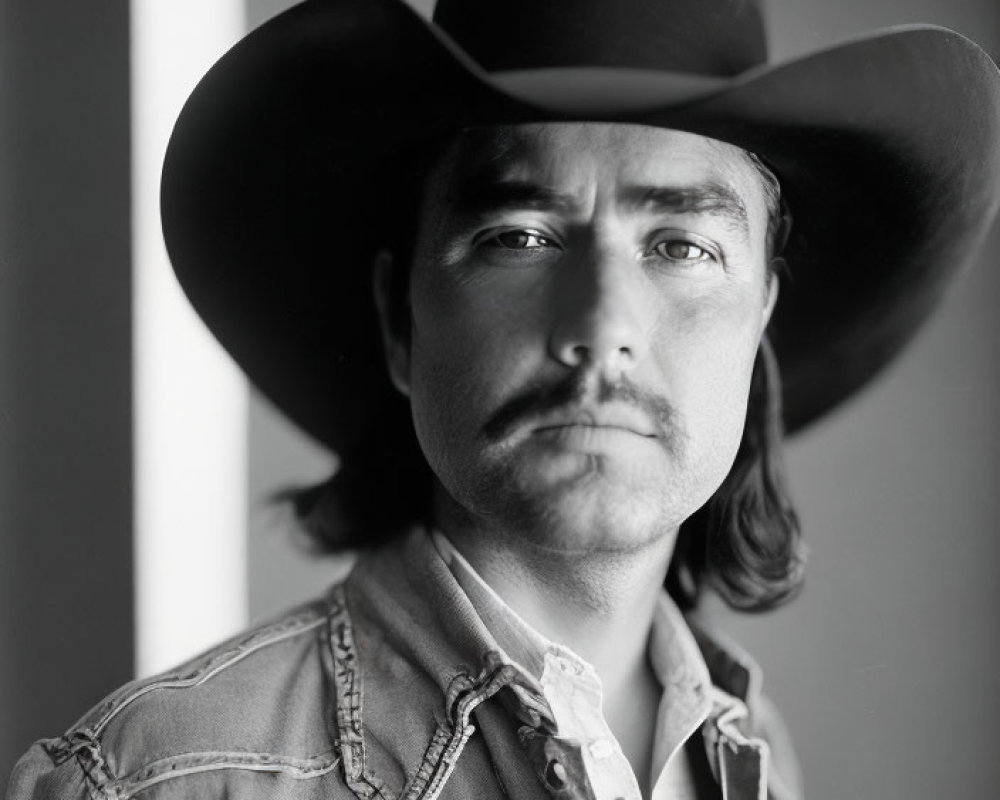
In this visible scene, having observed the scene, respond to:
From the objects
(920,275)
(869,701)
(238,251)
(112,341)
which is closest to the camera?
(238,251)

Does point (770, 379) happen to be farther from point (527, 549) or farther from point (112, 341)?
point (112, 341)

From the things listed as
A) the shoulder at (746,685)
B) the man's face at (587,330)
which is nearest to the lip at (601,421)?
the man's face at (587,330)

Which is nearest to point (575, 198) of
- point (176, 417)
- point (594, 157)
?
point (594, 157)

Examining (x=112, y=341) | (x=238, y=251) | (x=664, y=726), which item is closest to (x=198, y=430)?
(x=112, y=341)

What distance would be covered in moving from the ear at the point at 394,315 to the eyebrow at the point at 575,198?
16 centimetres

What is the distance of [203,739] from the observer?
44.7 inches

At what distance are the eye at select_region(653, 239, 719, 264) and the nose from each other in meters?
0.05

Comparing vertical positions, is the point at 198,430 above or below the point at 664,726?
above

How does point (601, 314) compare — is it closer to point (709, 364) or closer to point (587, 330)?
point (587, 330)

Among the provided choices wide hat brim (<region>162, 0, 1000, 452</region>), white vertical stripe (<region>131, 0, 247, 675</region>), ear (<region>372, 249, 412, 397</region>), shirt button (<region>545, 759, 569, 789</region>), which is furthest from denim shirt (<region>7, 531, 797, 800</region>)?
white vertical stripe (<region>131, 0, 247, 675</region>)

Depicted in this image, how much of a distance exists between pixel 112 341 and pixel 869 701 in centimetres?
121

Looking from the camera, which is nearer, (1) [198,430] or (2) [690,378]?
(2) [690,378]

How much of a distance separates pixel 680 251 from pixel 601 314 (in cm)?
14

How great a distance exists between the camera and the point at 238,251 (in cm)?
138
